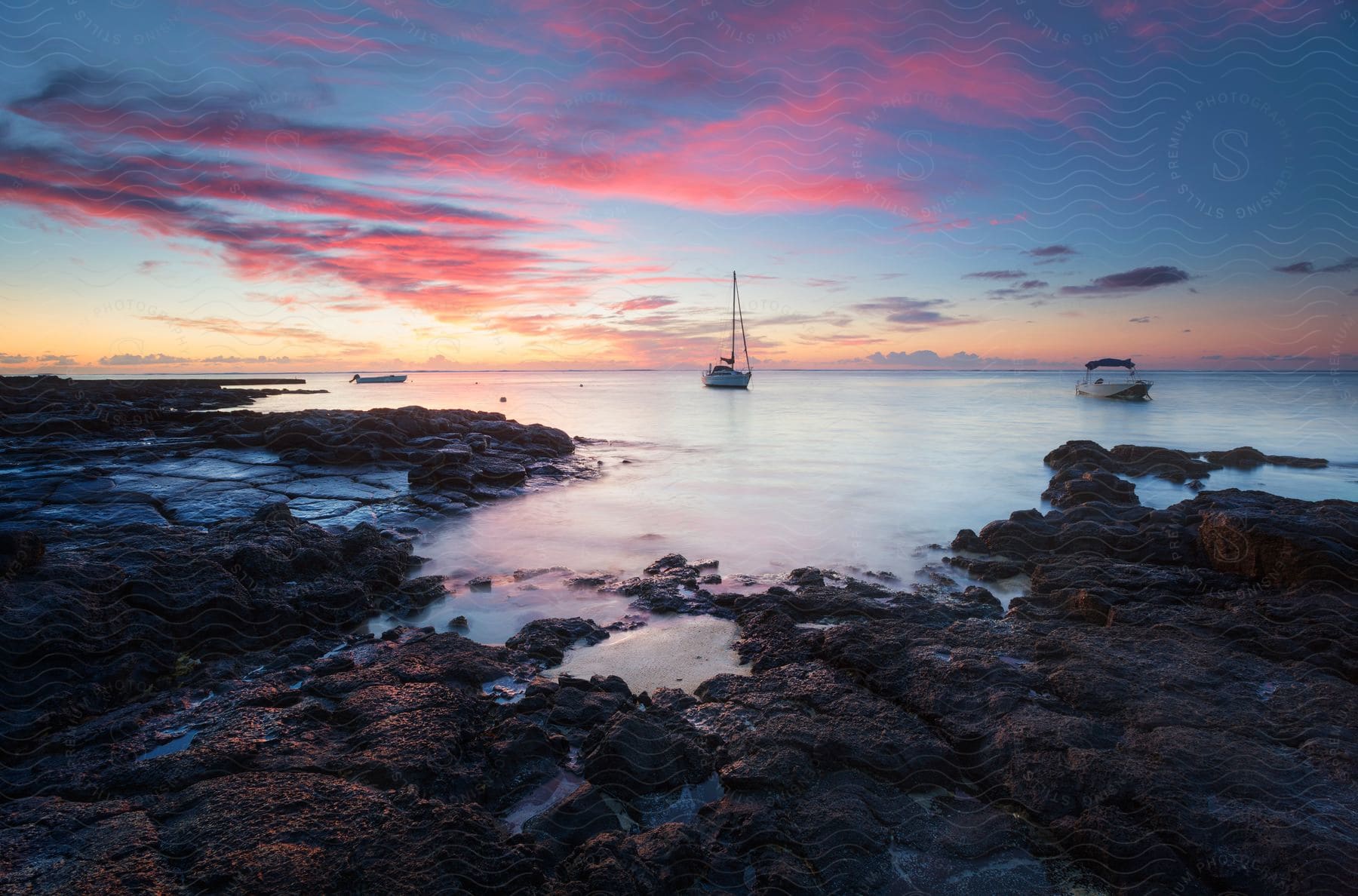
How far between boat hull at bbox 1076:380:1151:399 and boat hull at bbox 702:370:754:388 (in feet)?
101

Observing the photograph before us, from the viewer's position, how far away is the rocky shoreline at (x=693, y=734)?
9.43 ft

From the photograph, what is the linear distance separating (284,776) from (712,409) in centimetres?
4062

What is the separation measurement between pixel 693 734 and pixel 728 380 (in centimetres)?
5981

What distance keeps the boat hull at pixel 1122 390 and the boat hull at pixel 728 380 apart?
1213 inches

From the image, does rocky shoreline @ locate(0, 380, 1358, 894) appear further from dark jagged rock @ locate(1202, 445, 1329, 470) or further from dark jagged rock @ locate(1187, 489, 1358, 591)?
dark jagged rock @ locate(1202, 445, 1329, 470)

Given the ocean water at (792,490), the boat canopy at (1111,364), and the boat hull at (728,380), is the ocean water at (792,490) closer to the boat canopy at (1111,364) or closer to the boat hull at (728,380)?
the boat canopy at (1111,364)

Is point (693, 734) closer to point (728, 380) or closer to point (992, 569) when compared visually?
point (992, 569)

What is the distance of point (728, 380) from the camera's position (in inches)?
2479

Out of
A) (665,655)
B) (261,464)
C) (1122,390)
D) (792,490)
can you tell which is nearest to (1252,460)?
(792,490)

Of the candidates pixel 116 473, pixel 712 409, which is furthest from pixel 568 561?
pixel 712 409

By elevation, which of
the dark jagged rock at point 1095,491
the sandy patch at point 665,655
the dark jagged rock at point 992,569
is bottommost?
the sandy patch at point 665,655

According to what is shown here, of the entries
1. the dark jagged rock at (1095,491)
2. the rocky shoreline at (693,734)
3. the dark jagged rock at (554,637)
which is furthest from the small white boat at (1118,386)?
the dark jagged rock at (554,637)

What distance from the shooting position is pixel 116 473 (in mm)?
11383

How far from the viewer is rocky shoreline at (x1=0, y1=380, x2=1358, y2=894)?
2875mm
